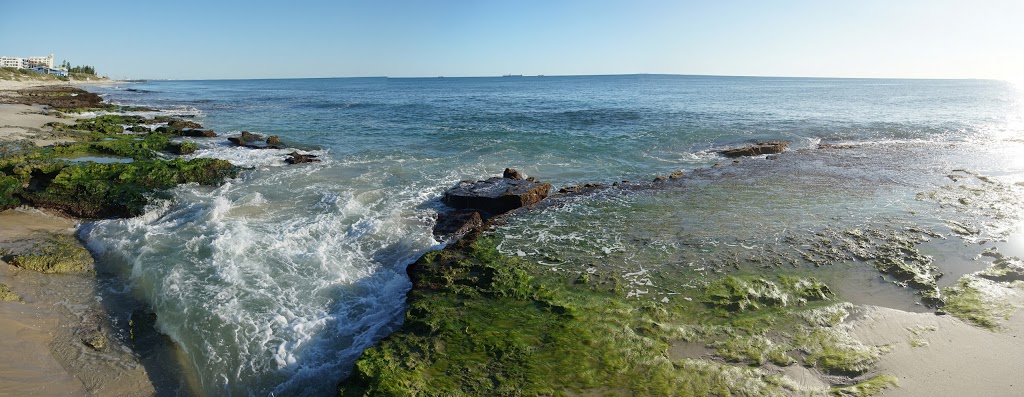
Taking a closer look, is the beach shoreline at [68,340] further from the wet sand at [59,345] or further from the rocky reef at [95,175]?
the rocky reef at [95,175]

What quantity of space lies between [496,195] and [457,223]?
1.70 metres

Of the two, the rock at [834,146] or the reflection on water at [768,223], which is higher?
the rock at [834,146]

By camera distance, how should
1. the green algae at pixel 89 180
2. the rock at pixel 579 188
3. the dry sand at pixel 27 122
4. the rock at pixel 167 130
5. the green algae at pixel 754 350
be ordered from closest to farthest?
the green algae at pixel 754 350 < the green algae at pixel 89 180 < the rock at pixel 579 188 < the dry sand at pixel 27 122 < the rock at pixel 167 130

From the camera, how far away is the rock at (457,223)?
11.4 m

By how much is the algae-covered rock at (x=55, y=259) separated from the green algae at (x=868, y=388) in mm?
12622

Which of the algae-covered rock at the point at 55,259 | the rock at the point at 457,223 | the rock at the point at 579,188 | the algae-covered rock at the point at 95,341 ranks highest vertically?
the rock at the point at 579,188

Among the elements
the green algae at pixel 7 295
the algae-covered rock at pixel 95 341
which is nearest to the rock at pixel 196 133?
the green algae at pixel 7 295

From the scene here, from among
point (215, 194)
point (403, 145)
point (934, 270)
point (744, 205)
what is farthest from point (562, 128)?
point (934, 270)

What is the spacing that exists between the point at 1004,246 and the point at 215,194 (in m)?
19.8

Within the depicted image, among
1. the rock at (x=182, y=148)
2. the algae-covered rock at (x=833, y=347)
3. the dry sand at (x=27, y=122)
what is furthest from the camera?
the dry sand at (x=27, y=122)

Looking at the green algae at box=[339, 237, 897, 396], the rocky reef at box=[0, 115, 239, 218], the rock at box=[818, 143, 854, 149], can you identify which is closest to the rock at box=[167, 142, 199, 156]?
the rocky reef at box=[0, 115, 239, 218]

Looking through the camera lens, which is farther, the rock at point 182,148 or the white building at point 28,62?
the white building at point 28,62

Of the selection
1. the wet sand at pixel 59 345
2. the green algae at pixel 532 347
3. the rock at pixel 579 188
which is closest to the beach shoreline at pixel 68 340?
the wet sand at pixel 59 345

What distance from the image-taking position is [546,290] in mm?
8109
